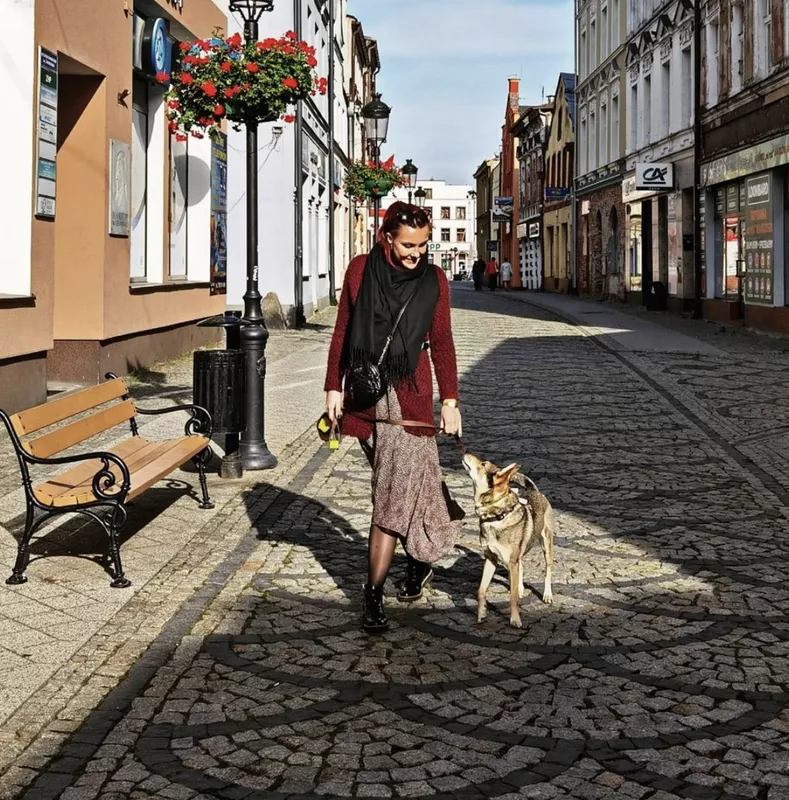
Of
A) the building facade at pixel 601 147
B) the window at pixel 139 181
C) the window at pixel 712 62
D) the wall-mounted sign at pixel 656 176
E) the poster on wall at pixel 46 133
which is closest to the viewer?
the poster on wall at pixel 46 133

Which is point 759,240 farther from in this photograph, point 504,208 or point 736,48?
point 504,208

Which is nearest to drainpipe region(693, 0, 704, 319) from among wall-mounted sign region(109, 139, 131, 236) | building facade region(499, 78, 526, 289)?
wall-mounted sign region(109, 139, 131, 236)

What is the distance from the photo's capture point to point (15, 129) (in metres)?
11.6

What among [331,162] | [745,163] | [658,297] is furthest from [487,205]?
[745,163]

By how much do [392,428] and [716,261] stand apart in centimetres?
2315

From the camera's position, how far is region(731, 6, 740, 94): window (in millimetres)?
24969

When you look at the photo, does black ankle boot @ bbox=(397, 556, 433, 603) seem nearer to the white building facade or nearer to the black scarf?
the black scarf

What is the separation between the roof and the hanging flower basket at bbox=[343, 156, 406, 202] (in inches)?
574

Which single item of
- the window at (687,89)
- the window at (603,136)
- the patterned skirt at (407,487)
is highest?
the window at (603,136)

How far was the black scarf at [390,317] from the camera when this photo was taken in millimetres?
5227

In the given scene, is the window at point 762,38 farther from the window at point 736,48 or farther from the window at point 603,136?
the window at point 603,136

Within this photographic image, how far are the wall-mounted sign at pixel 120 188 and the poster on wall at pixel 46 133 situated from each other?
2020 millimetres

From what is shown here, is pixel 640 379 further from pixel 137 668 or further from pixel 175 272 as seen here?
pixel 137 668

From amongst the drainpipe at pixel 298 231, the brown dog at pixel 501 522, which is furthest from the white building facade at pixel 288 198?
the brown dog at pixel 501 522
